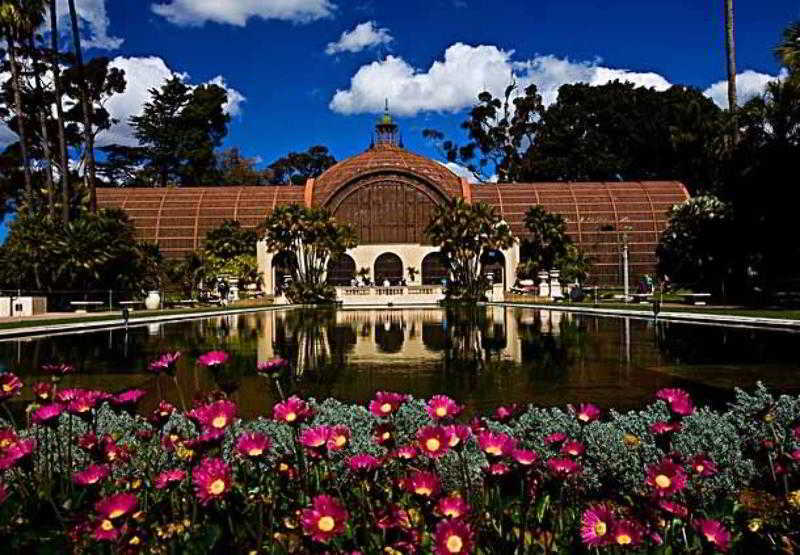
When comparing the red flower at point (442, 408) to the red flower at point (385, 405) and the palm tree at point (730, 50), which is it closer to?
the red flower at point (385, 405)

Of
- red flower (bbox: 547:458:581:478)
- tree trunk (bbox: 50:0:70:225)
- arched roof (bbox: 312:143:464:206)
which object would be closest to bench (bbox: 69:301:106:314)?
tree trunk (bbox: 50:0:70:225)

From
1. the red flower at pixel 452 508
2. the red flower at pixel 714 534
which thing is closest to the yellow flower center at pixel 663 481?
→ the red flower at pixel 714 534

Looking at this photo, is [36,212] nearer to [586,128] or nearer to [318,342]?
[318,342]

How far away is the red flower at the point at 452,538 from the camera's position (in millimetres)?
2305

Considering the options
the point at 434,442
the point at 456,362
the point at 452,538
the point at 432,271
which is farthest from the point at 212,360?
the point at 432,271

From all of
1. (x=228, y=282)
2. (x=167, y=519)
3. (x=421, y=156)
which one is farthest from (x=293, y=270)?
(x=167, y=519)

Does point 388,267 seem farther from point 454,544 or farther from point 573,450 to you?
point 454,544

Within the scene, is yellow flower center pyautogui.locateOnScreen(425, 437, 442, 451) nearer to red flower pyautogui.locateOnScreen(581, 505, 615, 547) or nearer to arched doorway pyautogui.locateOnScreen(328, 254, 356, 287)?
→ red flower pyautogui.locateOnScreen(581, 505, 615, 547)

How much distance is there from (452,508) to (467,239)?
50377 millimetres

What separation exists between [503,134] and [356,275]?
34.7m

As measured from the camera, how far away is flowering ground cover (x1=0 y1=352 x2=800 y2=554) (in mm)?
2672

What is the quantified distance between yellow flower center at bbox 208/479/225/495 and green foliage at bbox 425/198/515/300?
48.9 meters

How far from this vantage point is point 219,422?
9.64 feet

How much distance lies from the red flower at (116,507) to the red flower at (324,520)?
2.00 feet
